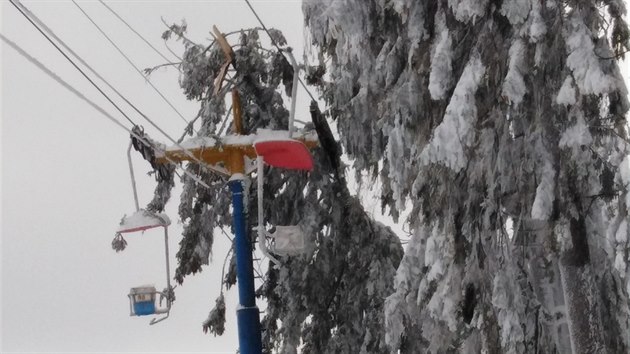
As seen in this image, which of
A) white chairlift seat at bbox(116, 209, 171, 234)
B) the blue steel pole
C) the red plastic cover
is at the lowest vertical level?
the blue steel pole

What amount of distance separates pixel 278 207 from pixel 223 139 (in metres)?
4.43

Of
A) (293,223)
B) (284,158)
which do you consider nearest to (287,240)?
(284,158)

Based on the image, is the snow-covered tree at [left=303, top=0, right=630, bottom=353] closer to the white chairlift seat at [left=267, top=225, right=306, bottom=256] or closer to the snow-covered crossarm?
the white chairlift seat at [left=267, top=225, right=306, bottom=256]

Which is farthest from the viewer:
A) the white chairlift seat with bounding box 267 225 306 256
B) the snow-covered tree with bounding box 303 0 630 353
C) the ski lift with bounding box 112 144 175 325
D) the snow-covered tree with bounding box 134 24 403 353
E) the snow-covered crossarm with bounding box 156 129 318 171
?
the snow-covered tree with bounding box 134 24 403 353

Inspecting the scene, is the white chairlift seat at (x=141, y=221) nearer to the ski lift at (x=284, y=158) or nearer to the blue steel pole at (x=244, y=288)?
the blue steel pole at (x=244, y=288)

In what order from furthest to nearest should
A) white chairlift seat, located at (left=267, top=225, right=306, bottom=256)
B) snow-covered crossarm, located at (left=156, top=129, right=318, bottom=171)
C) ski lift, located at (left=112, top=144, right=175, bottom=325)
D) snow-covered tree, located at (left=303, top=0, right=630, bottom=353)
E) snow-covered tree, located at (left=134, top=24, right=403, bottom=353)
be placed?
snow-covered tree, located at (left=134, top=24, right=403, bottom=353)
snow-covered crossarm, located at (left=156, top=129, right=318, bottom=171)
white chairlift seat, located at (left=267, top=225, right=306, bottom=256)
ski lift, located at (left=112, top=144, right=175, bottom=325)
snow-covered tree, located at (left=303, top=0, right=630, bottom=353)

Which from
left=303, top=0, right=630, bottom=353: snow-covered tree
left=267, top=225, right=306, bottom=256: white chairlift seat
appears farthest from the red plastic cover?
left=303, top=0, right=630, bottom=353: snow-covered tree

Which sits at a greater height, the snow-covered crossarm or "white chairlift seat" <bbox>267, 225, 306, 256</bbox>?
the snow-covered crossarm

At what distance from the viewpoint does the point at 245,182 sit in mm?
8992

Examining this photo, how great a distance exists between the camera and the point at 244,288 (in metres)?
8.62

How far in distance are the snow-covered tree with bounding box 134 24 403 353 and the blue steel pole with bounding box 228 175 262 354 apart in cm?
359

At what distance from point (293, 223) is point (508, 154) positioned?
729 centimetres

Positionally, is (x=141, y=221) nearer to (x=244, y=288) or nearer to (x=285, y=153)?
(x=244, y=288)

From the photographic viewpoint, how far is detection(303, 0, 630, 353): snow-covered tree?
5.84 meters
